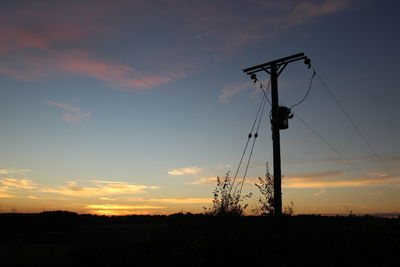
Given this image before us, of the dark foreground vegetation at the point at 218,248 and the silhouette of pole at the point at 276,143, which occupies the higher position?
the silhouette of pole at the point at 276,143

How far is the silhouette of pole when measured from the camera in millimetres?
14828

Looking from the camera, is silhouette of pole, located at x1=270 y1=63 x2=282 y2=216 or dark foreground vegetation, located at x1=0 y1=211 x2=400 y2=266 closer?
dark foreground vegetation, located at x1=0 y1=211 x2=400 y2=266

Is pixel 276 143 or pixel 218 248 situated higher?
pixel 276 143

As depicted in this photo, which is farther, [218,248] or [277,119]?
[277,119]

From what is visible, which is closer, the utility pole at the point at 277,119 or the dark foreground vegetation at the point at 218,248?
the dark foreground vegetation at the point at 218,248

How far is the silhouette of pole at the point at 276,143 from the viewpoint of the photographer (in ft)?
48.6

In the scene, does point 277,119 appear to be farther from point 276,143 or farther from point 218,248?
point 218,248

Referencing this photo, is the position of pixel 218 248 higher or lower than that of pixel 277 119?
lower

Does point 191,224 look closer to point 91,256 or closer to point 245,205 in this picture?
point 245,205

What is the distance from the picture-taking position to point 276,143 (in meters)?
15.4

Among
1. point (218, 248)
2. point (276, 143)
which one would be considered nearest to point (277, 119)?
point (276, 143)

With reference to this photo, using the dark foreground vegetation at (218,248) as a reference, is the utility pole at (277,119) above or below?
above

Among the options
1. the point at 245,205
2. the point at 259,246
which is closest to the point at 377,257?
the point at 259,246

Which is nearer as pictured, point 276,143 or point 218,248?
point 218,248
